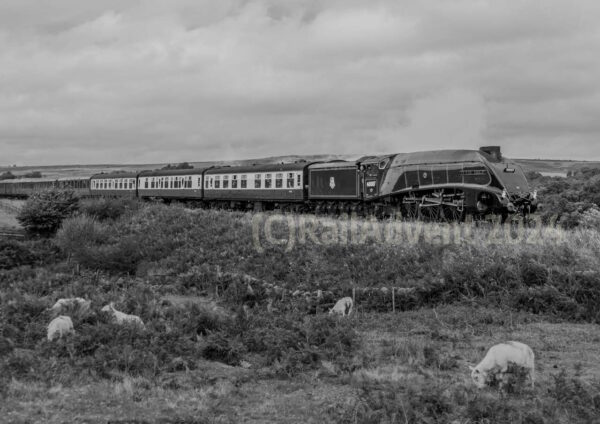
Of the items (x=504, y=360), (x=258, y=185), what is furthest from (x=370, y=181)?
(x=504, y=360)

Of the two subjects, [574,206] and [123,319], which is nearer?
[123,319]

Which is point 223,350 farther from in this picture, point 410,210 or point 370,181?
point 370,181

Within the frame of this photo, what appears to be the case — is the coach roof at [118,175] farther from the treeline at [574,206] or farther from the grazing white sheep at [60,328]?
the grazing white sheep at [60,328]

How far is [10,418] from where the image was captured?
820 cm

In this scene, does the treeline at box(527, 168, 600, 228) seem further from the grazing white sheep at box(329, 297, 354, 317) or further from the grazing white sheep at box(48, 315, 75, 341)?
the grazing white sheep at box(48, 315, 75, 341)

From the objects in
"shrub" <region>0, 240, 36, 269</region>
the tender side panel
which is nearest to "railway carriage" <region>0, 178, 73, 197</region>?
"shrub" <region>0, 240, 36, 269</region>

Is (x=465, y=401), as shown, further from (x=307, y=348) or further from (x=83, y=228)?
(x=83, y=228)

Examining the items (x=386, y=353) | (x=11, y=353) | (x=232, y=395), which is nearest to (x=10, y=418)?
(x=232, y=395)

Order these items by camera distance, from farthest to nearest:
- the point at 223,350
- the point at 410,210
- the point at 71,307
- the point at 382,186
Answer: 1. the point at 382,186
2. the point at 410,210
3. the point at 71,307
4. the point at 223,350

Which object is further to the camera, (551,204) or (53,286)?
(551,204)

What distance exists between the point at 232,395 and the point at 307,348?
2.76 m

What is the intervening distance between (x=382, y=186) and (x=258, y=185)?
10359mm

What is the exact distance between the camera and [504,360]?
9.48 m

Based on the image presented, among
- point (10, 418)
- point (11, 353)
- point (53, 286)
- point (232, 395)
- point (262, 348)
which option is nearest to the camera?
point (10, 418)
